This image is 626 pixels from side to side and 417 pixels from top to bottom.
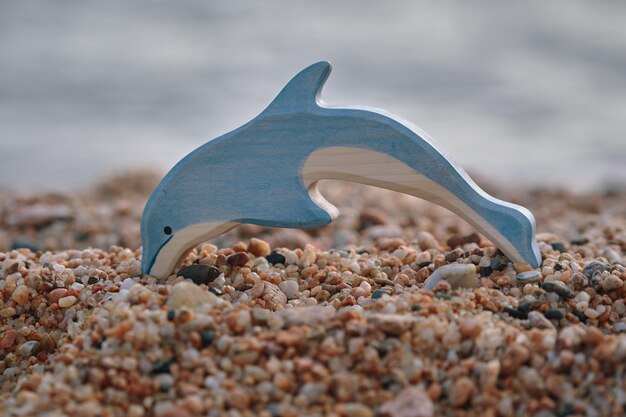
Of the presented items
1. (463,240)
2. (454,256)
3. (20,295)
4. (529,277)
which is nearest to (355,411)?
(529,277)

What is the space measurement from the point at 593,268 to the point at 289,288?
4.22ft

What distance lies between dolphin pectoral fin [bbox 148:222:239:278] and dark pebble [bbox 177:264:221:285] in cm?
7

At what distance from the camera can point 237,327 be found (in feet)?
8.60

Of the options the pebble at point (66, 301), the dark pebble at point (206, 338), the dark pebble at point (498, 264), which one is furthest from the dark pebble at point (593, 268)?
the pebble at point (66, 301)

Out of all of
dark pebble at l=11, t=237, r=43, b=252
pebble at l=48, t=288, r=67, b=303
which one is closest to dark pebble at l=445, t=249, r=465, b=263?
pebble at l=48, t=288, r=67, b=303

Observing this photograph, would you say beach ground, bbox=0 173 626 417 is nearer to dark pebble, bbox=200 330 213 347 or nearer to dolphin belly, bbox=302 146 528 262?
dark pebble, bbox=200 330 213 347

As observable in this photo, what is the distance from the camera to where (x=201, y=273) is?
10.9 feet

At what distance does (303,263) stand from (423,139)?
2.85ft

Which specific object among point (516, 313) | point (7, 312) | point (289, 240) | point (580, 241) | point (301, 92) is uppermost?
point (301, 92)

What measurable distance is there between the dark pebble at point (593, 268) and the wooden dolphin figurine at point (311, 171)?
203mm

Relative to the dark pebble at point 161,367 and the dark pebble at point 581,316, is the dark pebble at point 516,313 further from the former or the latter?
the dark pebble at point 161,367

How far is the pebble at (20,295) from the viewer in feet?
10.9

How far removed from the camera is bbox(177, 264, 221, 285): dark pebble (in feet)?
10.8

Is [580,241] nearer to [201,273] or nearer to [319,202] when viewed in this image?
[319,202]
